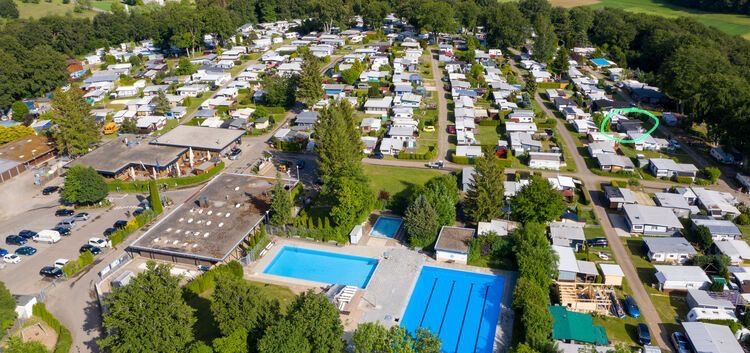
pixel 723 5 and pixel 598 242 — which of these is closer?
pixel 598 242

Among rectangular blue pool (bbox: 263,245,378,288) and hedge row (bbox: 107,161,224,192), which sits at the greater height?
hedge row (bbox: 107,161,224,192)

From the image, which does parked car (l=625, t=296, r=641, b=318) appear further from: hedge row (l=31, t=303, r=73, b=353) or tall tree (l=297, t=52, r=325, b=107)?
tall tree (l=297, t=52, r=325, b=107)

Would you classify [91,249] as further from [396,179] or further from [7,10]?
[7,10]

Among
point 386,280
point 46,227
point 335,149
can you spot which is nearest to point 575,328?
point 386,280

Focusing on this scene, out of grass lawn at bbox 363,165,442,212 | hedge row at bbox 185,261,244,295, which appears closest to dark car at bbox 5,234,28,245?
hedge row at bbox 185,261,244,295

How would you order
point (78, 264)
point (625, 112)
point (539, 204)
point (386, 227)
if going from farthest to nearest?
point (625, 112) < point (386, 227) < point (539, 204) < point (78, 264)
